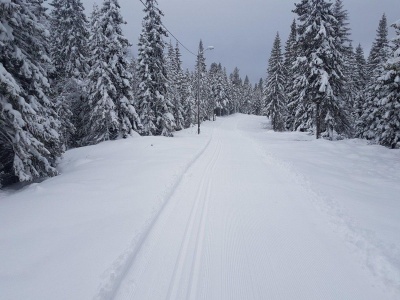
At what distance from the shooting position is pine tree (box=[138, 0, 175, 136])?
2295 cm

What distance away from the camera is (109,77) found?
18.3 meters

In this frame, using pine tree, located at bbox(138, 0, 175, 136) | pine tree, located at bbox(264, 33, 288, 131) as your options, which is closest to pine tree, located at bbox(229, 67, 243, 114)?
pine tree, located at bbox(264, 33, 288, 131)

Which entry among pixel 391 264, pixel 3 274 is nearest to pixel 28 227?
pixel 3 274

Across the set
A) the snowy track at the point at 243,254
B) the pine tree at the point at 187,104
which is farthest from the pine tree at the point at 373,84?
the pine tree at the point at 187,104

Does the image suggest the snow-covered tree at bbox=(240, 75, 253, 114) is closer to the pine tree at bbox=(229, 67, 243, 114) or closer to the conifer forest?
the pine tree at bbox=(229, 67, 243, 114)

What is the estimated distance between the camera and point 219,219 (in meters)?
5.77

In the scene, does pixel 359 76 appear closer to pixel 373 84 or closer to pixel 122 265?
pixel 373 84

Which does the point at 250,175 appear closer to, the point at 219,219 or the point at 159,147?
the point at 219,219

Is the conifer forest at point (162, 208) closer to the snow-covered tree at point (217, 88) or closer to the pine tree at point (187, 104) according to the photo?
the pine tree at point (187, 104)

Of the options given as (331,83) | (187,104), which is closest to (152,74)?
(331,83)

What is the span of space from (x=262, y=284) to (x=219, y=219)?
7.07ft

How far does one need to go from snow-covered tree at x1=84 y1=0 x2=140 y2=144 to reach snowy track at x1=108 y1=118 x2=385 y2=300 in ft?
44.5

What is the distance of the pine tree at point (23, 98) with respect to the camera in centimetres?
902

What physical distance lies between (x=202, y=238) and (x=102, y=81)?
1650cm
